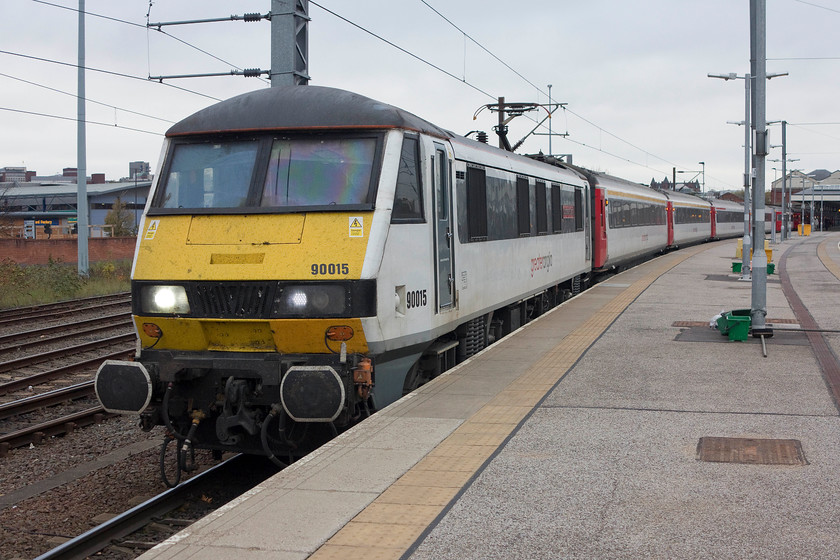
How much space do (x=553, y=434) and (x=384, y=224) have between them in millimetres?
2208

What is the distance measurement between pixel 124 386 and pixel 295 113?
2.77m

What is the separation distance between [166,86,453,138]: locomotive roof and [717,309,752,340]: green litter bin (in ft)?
20.6

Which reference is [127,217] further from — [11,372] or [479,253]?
[479,253]

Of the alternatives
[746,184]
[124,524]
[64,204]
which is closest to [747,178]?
[746,184]

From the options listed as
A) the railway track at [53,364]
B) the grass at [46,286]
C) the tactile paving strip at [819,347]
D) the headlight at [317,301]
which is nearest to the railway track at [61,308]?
the railway track at [53,364]

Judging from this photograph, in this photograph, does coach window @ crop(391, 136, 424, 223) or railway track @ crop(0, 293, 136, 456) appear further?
railway track @ crop(0, 293, 136, 456)

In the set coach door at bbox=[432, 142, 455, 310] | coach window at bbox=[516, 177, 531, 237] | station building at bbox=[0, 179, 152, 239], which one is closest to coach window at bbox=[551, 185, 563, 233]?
coach window at bbox=[516, 177, 531, 237]

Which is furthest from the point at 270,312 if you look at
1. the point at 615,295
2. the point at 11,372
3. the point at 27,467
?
the point at 615,295

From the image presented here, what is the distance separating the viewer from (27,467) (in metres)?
8.81

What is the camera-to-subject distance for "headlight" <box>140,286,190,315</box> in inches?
295

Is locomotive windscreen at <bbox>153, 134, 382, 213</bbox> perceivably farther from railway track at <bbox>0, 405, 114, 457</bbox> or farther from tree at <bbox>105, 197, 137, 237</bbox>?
tree at <bbox>105, 197, 137, 237</bbox>

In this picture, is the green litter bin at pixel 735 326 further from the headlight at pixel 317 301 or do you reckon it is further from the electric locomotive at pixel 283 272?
the headlight at pixel 317 301

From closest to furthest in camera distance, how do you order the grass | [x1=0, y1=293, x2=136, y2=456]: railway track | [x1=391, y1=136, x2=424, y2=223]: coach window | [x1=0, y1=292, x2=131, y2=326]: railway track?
[x1=391, y1=136, x2=424, y2=223]: coach window
[x1=0, y1=293, x2=136, y2=456]: railway track
[x1=0, y1=292, x2=131, y2=326]: railway track
the grass

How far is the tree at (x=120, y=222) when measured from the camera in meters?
50.1
